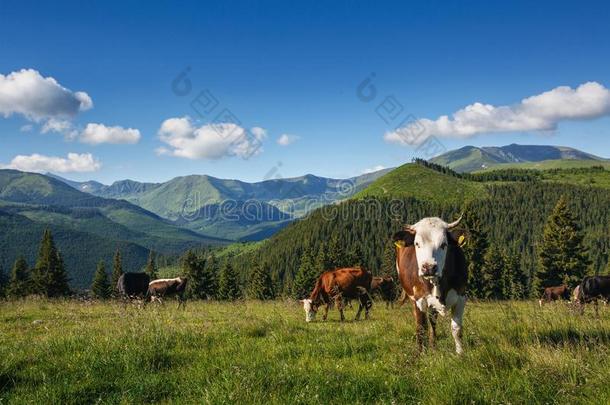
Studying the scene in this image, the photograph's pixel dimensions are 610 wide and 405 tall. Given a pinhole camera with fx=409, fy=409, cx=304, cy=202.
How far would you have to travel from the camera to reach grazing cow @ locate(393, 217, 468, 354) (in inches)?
316

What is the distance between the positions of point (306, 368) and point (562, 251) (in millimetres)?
59120

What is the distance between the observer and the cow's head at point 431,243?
305 inches

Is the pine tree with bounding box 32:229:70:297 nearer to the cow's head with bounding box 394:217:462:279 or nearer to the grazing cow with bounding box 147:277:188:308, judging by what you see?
the grazing cow with bounding box 147:277:188:308

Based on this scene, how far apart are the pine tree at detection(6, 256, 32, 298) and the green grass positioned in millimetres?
72471

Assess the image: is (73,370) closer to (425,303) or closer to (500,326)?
(425,303)

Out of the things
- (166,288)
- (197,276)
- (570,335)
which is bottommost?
(197,276)

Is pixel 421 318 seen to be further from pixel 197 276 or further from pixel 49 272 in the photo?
pixel 197 276

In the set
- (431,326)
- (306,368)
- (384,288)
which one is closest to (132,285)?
(384,288)

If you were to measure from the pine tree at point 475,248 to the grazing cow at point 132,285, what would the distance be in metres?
44.2

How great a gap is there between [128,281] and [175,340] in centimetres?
1912

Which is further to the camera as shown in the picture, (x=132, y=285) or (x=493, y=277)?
(x=493, y=277)

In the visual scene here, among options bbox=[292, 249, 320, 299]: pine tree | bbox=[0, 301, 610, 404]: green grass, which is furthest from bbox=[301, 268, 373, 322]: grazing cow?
bbox=[292, 249, 320, 299]: pine tree

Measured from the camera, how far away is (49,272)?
66750 mm

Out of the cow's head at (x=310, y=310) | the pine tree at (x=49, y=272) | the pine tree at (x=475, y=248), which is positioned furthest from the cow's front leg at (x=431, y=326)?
the pine tree at (x=49, y=272)
